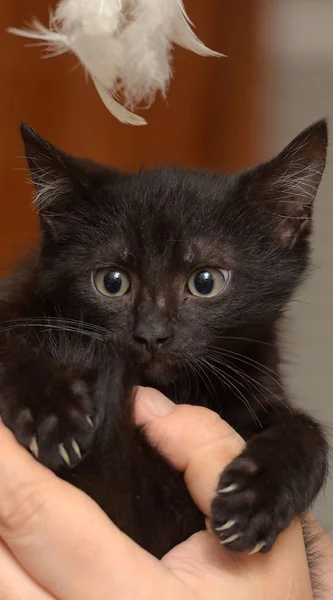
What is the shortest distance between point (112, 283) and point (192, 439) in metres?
0.33

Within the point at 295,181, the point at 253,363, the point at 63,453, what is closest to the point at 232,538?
the point at 63,453

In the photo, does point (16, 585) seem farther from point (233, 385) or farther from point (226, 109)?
point (226, 109)

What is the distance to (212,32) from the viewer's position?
205 centimetres

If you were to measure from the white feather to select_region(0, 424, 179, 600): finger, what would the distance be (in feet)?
2.09

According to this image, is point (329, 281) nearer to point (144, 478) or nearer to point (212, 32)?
point (212, 32)

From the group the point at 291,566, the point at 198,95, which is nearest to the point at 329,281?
the point at 198,95

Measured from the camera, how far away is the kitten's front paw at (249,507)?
0.87 metres

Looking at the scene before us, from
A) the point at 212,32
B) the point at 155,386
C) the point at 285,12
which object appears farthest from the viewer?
the point at 212,32

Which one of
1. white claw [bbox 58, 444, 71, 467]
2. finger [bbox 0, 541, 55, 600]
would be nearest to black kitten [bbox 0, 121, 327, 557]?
white claw [bbox 58, 444, 71, 467]

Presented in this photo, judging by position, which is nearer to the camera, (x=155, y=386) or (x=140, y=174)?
(x=155, y=386)

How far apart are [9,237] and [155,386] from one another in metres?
1.12

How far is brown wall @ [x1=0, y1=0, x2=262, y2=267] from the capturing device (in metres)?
1.92

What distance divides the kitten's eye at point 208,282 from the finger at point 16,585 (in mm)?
537

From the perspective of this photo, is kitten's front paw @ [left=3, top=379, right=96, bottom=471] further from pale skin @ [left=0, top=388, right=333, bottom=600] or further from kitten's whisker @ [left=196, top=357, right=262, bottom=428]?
kitten's whisker @ [left=196, top=357, right=262, bottom=428]
